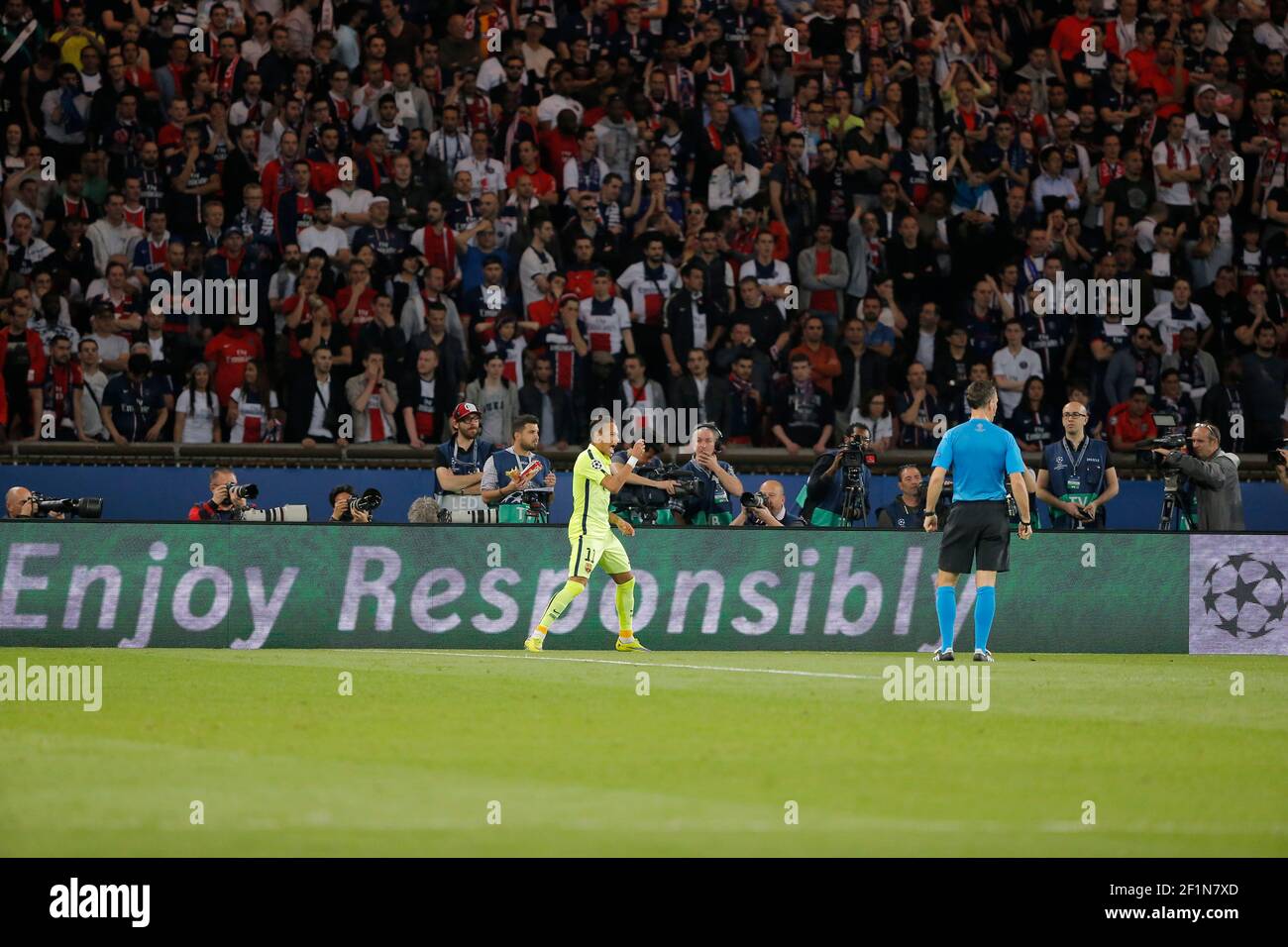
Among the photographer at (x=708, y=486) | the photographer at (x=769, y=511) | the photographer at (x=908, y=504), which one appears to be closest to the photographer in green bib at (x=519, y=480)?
the photographer at (x=708, y=486)

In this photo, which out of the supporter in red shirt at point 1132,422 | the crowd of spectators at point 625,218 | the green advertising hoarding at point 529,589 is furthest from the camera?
the supporter in red shirt at point 1132,422

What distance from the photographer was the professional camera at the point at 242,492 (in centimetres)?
1881

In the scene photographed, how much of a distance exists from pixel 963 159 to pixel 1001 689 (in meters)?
12.3

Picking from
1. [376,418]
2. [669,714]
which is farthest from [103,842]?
[376,418]

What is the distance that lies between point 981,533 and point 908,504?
447 centimetres

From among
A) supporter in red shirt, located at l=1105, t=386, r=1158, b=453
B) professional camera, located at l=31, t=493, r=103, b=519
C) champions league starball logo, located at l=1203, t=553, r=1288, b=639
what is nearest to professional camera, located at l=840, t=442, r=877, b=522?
champions league starball logo, located at l=1203, t=553, r=1288, b=639

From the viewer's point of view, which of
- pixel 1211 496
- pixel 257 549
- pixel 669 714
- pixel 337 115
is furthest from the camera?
pixel 337 115

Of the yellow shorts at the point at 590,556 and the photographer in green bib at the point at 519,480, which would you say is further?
the photographer in green bib at the point at 519,480

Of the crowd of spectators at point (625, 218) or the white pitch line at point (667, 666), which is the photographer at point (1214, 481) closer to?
the crowd of spectators at point (625, 218)

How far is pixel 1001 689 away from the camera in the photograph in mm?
14055

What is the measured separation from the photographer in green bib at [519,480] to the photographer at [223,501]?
2.47 meters

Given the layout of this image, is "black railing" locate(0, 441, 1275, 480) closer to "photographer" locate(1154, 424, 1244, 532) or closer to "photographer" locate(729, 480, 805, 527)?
"photographer" locate(729, 480, 805, 527)

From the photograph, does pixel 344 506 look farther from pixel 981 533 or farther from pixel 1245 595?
pixel 1245 595

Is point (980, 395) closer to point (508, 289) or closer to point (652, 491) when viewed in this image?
point (652, 491)
